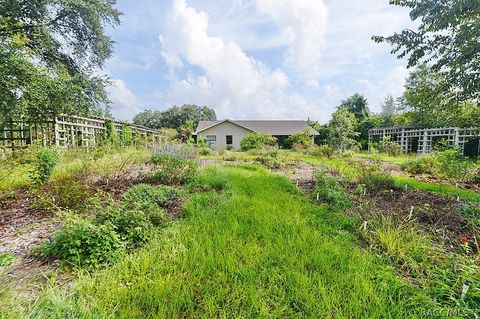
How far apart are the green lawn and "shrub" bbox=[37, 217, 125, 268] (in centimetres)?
18

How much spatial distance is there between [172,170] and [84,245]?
3255mm

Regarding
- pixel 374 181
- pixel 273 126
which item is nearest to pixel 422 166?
pixel 374 181

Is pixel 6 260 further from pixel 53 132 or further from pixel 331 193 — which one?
pixel 53 132

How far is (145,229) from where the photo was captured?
2566mm

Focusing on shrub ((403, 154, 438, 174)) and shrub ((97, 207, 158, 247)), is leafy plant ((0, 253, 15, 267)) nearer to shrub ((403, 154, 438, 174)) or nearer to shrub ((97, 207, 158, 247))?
shrub ((97, 207, 158, 247))

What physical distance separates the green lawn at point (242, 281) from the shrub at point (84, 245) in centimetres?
18

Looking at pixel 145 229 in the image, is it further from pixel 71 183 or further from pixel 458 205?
pixel 458 205

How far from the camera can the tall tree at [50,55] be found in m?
7.57

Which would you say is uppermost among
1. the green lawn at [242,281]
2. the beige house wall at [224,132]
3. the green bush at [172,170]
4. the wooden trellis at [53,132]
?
the beige house wall at [224,132]

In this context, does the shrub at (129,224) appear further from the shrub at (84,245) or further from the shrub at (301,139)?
the shrub at (301,139)

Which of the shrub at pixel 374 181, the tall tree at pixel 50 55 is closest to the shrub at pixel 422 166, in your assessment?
the shrub at pixel 374 181

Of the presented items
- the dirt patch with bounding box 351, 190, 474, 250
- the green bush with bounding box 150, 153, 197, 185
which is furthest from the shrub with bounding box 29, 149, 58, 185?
the dirt patch with bounding box 351, 190, 474, 250

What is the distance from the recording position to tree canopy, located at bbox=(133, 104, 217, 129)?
48.1 metres

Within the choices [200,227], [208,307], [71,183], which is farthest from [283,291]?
[71,183]
